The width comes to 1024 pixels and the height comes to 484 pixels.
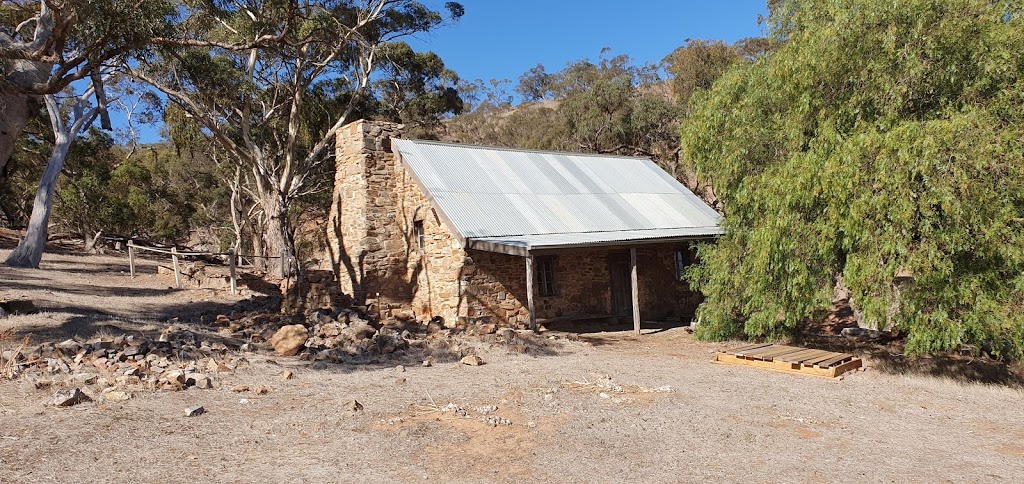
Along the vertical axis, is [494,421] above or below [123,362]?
below

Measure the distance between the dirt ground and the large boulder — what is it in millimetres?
622

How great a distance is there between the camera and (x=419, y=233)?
14.3 metres

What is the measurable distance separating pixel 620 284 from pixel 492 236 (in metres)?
4.53

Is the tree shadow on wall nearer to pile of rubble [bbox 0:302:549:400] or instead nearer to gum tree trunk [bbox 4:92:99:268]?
pile of rubble [bbox 0:302:549:400]

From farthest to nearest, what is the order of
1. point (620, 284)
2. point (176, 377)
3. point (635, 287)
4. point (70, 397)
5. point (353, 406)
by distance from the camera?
point (620, 284), point (635, 287), point (176, 377), point (353, 406), point (70, 397)

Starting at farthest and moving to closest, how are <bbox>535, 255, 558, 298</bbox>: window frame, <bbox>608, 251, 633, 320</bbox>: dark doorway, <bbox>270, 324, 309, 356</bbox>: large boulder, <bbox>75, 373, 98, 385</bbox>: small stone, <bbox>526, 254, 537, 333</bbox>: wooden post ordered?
1. <bbox>608, 251, 633, 320</bbox>: dark doorway
2. <bbox>535, 255, 558, 298</bbox>: window frame
3. <bbox>526, 254, 537, 333</bbox>: wooden post
4. <bbox>270, 324, 309, 356</bbox>: large boulder
5. <bbox>75, 373, 98, 385</bbox>: small stone

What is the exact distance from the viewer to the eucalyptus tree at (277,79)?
56.4 feet

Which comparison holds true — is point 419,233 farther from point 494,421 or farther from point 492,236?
point 494,421

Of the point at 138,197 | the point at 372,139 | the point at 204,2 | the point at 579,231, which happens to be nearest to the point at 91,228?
the point at 138,197

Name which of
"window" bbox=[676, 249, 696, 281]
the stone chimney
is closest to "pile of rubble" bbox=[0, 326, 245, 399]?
the stone chimney

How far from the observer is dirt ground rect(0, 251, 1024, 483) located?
5.33 m

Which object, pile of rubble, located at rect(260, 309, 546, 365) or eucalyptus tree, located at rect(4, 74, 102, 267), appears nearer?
pile of rubble, located at rect(260, 309, 546, 365)

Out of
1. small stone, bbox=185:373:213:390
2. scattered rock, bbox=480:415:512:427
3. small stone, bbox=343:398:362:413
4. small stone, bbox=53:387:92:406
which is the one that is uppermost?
small stone, bbox=53:387:92:406

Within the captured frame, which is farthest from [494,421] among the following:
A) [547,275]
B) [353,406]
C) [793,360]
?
[547,275]
